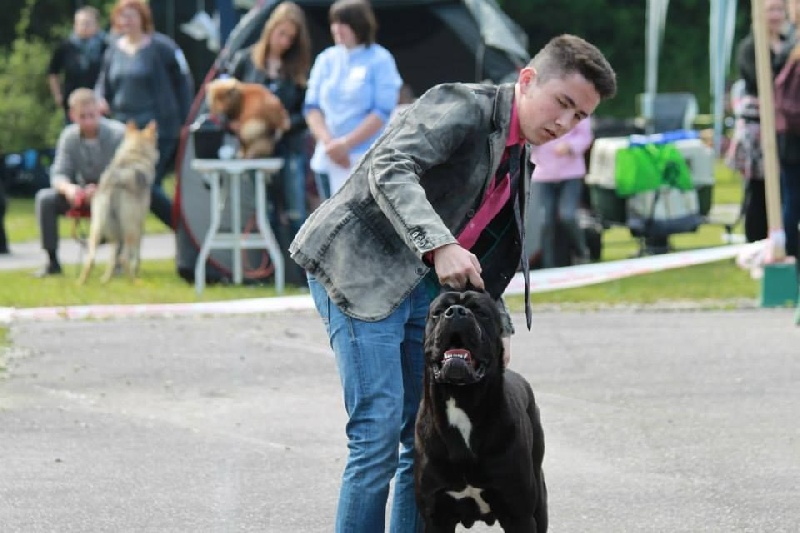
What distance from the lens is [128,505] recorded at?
6344 millimetres

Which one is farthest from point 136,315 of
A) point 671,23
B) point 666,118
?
point 671,23

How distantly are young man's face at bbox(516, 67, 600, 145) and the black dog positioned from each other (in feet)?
1.55

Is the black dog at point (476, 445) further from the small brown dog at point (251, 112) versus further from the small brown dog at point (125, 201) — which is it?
the small brown dog at point (125, 201)

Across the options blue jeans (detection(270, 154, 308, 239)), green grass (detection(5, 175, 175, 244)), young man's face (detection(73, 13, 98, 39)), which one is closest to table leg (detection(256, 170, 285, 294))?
blue jeans (detection(270, 154, 308, 239))

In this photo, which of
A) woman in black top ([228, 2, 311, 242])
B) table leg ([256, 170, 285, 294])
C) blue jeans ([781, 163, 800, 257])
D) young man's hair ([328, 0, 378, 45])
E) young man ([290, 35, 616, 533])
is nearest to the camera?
young man ([290, 35, 616, 533])

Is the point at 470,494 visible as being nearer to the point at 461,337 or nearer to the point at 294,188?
the point at 461,337

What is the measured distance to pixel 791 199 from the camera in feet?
41.0

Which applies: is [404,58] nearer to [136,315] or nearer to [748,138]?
[748,138]

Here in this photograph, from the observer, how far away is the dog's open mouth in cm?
439

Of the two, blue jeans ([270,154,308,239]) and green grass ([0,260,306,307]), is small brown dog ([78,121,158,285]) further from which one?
Answer: blue jeans ([270,154,308,239])

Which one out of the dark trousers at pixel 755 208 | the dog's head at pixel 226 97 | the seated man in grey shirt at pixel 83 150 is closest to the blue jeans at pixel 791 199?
the dark trousers at pixel 755 208

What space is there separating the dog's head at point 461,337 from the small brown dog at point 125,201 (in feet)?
31.1

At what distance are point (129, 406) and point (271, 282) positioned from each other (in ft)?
17.7

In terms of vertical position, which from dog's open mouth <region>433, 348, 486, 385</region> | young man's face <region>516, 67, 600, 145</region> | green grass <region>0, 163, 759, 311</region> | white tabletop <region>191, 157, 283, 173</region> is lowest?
green grass <region>0, 163, 759, 311</region>
